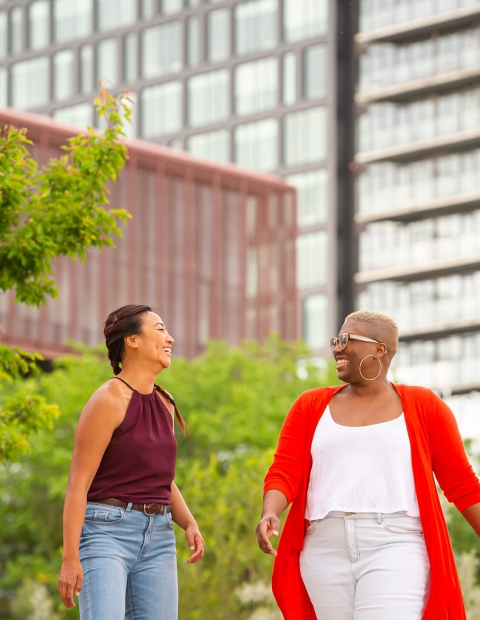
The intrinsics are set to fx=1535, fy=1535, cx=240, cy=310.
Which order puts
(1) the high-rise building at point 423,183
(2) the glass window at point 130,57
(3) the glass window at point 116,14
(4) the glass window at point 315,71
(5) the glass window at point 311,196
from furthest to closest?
(3) the glass window at point 116,14 → (2) the glass window at point 130,57 → (4) the glass window at point 315,71 → (5) the glass window at point 311,196 → (1) the high-rise building at point 423,183

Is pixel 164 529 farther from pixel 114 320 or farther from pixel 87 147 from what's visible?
pixel 87 147

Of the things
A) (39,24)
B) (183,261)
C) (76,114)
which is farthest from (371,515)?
(39,24)

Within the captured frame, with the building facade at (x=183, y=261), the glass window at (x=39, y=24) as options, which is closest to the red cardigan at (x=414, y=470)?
the building facade at (x=183, y=261)

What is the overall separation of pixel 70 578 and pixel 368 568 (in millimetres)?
1174

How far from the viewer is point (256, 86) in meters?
84.9

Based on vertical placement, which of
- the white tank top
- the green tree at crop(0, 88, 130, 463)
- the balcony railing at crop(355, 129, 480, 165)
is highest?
→ the balcony railing at crop(355, 129, 480, 165)

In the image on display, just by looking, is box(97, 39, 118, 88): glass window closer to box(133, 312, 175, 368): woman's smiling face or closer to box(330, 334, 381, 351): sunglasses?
box(133, 312, 175, 368): woman's smiling face

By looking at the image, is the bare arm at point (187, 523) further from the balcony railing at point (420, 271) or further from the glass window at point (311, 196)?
the glass window at point (311, 196)

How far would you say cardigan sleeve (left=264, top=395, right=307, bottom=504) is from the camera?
631 centimetres

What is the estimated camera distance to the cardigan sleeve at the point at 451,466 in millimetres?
A: 6297

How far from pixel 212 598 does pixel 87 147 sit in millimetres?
19498

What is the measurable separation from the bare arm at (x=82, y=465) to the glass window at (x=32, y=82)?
290 feet

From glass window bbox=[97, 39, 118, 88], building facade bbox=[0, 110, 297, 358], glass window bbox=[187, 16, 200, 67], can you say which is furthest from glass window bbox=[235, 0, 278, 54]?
building facade bbox=[0, 110, 297, 358]

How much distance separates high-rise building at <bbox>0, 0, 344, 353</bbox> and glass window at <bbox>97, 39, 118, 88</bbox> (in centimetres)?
6
